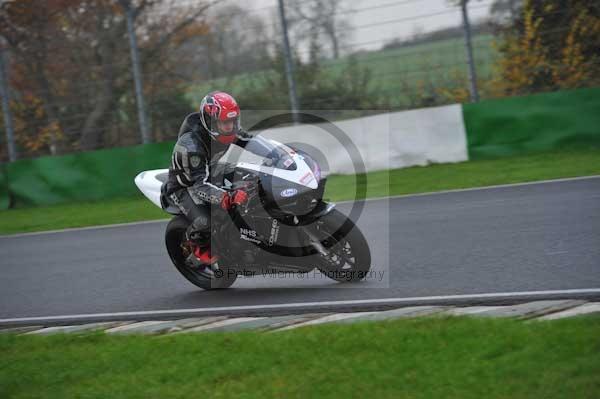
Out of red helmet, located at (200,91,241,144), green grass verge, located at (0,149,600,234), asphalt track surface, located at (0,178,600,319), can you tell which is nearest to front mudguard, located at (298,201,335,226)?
asphalt track surface, located at (0,178,600,319)

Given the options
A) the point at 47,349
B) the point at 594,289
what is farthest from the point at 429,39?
the point at 47,349

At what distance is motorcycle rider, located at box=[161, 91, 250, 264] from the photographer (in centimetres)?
673

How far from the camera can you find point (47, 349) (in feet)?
19.1

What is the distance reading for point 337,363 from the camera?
4.68 meters

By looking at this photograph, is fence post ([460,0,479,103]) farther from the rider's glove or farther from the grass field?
the rider's glove

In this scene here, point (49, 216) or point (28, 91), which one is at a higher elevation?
point (28, 91)

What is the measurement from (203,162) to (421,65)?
8009mm

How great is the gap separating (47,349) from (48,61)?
40.8 ft

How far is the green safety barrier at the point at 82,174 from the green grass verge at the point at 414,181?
49 centimetres

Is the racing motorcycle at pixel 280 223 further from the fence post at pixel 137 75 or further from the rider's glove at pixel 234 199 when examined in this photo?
the fence post at pixel 137 75

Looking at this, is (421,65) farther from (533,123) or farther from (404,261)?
(404,261)

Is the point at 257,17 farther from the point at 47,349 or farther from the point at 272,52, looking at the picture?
the point at 47,349

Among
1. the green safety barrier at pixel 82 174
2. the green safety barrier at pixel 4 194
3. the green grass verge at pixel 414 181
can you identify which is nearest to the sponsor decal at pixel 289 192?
the green grass verge at pixel 414 181

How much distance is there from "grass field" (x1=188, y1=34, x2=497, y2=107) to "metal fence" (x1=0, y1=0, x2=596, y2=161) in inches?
0.8
